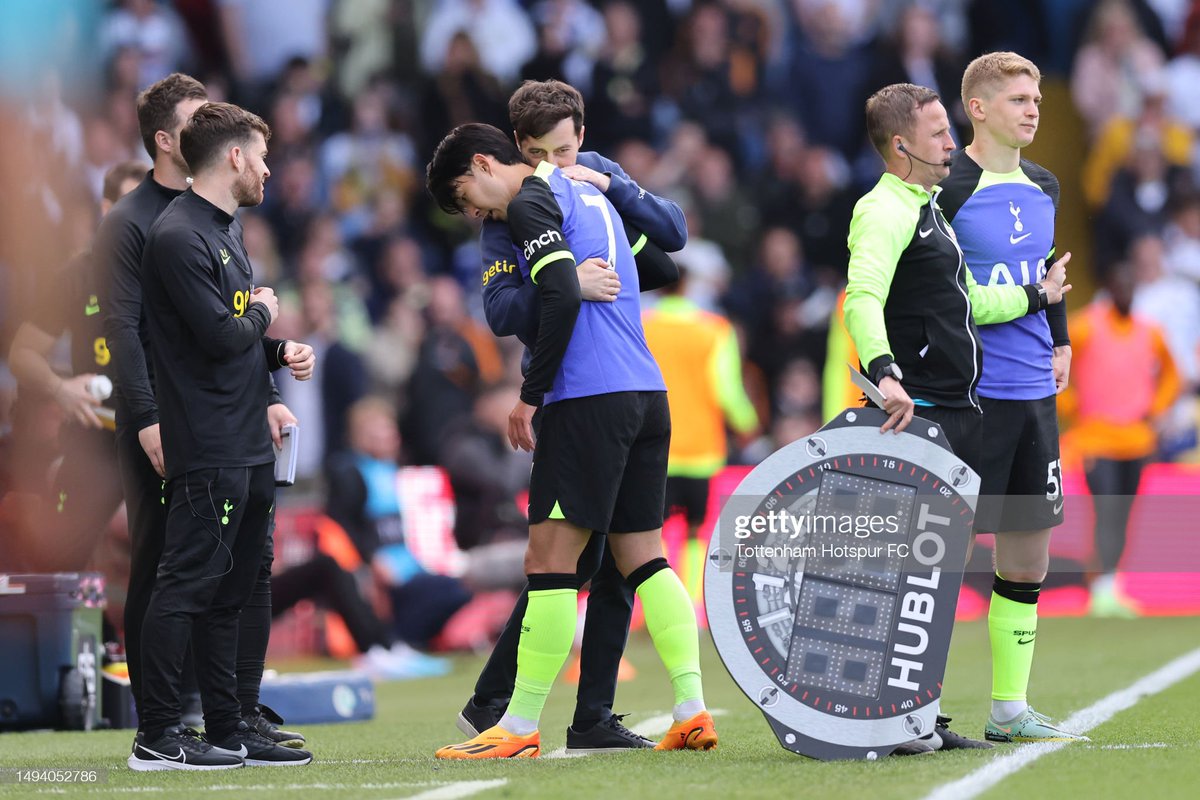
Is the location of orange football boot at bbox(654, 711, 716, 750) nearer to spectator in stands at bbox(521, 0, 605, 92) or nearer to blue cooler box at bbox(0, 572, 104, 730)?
blue cooler box at bbox(0, 572, 104, 730)

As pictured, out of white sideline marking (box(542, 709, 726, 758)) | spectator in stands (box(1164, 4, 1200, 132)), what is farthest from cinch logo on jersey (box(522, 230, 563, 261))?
spectator in stands (box(1164, 4, 1200, 132))

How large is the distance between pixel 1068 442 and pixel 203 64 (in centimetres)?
850

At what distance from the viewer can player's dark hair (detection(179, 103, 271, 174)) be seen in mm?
5543

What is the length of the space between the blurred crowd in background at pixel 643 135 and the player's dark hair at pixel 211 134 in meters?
6.64

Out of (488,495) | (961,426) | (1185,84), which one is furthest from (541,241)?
(1185,84)

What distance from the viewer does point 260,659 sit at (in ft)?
20.0

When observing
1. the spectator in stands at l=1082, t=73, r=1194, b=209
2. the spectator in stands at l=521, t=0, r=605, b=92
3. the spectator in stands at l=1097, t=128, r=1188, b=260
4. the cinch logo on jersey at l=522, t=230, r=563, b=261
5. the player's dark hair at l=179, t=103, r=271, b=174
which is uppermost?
the spectator in stands at l=521, t=0, r=605, b=92

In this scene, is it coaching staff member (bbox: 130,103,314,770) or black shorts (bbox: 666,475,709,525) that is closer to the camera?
coaching staff member (bbox: 130,103,314,770)

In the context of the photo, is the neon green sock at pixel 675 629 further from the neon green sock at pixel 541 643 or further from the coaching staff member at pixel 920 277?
the coaching staff member at pixel 920 277

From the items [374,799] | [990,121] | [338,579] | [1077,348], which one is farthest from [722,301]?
[374,799]

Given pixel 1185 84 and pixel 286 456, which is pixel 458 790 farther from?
pixel 1185 84

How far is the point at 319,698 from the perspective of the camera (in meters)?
7.56

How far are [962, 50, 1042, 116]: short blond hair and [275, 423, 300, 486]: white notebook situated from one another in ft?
8.10

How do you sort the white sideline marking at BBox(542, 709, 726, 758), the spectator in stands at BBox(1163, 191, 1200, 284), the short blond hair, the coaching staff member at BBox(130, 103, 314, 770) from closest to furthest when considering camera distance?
the coaching staff member at BBox(130, 103, 314, 770) < the short blond hair < the white sideline marking at BBox(542, 709, 726, 758) < the spectator in stands at BBox(1163, 191, 1200, 284)
